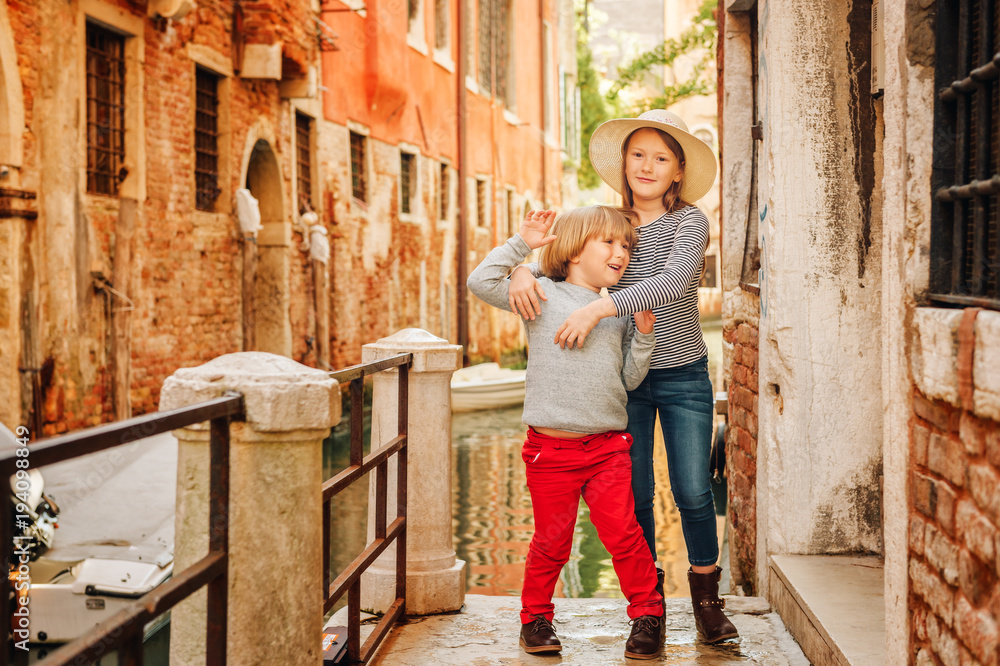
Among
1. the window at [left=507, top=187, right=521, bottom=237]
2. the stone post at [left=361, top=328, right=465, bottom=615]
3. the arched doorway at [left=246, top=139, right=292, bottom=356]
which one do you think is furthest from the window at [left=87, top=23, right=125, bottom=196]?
the window at [left=507, top=187, right=521, bottom=237]

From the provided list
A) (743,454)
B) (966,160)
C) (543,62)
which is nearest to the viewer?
(966,160)

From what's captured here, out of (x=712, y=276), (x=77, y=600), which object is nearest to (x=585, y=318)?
(x=77, y=600)

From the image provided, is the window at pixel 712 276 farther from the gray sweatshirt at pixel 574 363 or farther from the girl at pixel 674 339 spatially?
the gray sweatshirt at pixel 574 363

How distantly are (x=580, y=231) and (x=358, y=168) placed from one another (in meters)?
11.3

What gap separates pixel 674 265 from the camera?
280 centimetres

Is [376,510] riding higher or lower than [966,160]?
lower

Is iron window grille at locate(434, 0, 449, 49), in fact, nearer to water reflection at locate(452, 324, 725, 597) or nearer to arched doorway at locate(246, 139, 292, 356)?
arched doorway at locate(246, 139, 292, 356)

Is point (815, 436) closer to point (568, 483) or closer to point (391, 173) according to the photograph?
point (568, 483)

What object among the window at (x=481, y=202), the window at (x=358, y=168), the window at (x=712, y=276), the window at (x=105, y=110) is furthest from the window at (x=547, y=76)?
the window at (x=105, y=110)

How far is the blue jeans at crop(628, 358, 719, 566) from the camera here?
2.96 metres

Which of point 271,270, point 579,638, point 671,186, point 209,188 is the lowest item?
point 579,638

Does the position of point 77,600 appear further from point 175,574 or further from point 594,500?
point 175,574

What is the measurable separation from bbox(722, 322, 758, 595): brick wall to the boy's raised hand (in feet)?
4.68

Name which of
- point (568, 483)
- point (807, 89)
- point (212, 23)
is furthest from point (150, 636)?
point (212, 23)
